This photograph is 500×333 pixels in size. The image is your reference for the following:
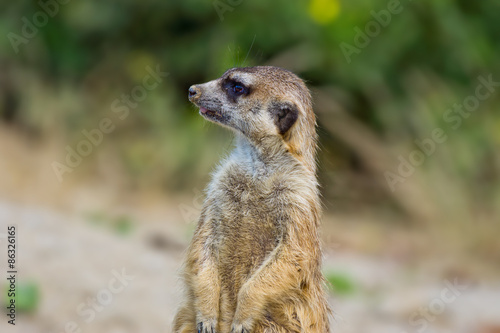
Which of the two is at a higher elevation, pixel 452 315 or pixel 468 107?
pixel 468 107

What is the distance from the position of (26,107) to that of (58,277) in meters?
4.57

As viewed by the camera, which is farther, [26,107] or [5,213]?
[26,107]

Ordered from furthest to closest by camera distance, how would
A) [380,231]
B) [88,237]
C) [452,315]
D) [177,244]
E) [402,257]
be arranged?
[380,231], [402,257], [177,244], [452,315], [88,237]

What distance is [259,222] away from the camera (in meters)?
3.32

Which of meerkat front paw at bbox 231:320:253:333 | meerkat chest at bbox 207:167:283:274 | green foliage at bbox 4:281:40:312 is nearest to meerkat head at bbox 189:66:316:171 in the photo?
meerkat chest at bbox 207:167:283:274

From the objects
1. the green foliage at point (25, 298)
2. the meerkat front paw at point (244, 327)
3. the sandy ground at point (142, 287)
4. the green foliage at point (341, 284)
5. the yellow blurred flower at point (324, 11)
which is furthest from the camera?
the yellow blurred flower at point (324, 11)

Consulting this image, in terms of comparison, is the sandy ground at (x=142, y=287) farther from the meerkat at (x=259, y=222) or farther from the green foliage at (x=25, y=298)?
the meerkat at (x=259, y=222)

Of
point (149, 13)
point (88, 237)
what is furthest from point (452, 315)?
point (149, 13)

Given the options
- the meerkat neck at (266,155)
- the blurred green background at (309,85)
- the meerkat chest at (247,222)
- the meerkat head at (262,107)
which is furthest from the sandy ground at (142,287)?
the blurred green background at (309,85)

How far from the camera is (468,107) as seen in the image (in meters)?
9.41

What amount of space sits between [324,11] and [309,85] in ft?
2.92

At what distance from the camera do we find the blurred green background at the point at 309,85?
8852 millimetres

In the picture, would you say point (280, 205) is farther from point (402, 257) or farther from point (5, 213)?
point (402, 257)

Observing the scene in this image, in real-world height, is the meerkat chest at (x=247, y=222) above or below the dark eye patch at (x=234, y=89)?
below
